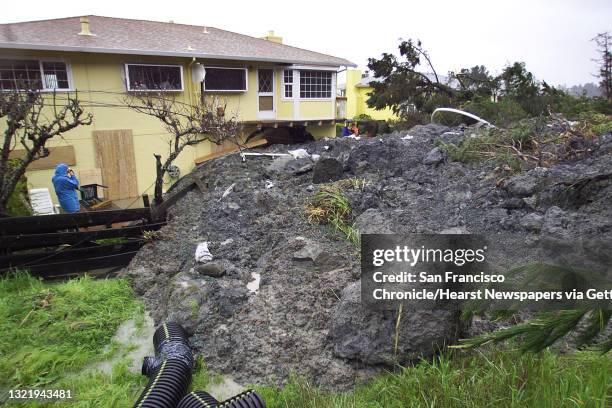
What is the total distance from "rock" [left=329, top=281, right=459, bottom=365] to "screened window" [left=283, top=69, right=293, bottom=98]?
12.0m

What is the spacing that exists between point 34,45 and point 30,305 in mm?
7567

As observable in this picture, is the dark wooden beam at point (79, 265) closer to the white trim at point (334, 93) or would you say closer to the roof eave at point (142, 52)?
the roof eave at point (142, 52)

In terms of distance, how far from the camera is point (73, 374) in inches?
152

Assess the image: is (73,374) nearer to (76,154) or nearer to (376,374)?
(376,374)

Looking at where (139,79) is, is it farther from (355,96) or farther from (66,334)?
(355,96)

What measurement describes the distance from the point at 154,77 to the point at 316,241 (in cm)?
907

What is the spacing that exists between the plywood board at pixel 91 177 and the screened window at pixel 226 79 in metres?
4.09

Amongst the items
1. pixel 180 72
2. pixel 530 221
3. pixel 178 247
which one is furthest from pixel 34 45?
pixel 530 221

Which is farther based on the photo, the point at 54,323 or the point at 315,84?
the point at 315,84

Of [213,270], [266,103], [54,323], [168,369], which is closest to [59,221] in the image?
[54,323]

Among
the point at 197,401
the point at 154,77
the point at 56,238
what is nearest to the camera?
the point at 197,401

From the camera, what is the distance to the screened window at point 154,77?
11.3 metres

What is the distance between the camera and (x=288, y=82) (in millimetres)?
14438

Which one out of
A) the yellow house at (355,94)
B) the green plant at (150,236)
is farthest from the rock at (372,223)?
the yellow house at (355,94)
